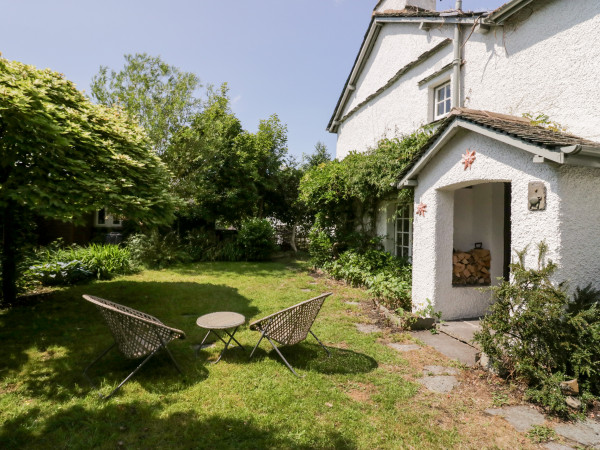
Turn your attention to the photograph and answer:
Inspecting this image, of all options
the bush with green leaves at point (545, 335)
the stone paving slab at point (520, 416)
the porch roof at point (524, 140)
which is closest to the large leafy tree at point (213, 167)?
the porch roof at point (524, 140)

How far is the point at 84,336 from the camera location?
5160 millimetres

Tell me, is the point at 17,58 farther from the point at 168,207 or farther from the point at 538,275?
the point at 538,275

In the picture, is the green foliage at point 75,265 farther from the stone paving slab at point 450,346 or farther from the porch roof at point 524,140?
the porch roof at point 524,140

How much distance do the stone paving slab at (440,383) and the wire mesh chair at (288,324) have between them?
1670mm

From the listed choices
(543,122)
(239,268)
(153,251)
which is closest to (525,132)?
(543,122)

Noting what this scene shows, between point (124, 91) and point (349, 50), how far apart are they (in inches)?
446

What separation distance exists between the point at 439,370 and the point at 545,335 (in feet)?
4.51

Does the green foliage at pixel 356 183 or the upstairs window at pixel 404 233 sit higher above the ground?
the green foliage at pixel 356 183

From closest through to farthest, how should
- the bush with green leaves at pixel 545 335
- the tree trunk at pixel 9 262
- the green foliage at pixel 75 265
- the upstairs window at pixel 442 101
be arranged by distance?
the bush with green leaves at pixel 545 335, the tree trunk at pixel 9 262, the upstairs window at pixel 442 101, the green foliage at pixel 75 265

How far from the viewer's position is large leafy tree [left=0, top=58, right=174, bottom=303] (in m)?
4.61

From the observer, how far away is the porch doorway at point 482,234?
637cm

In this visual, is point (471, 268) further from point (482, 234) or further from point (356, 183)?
point (356, 183)

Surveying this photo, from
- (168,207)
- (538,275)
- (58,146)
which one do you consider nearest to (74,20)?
(58,146)

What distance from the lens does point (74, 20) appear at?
22.3ft
